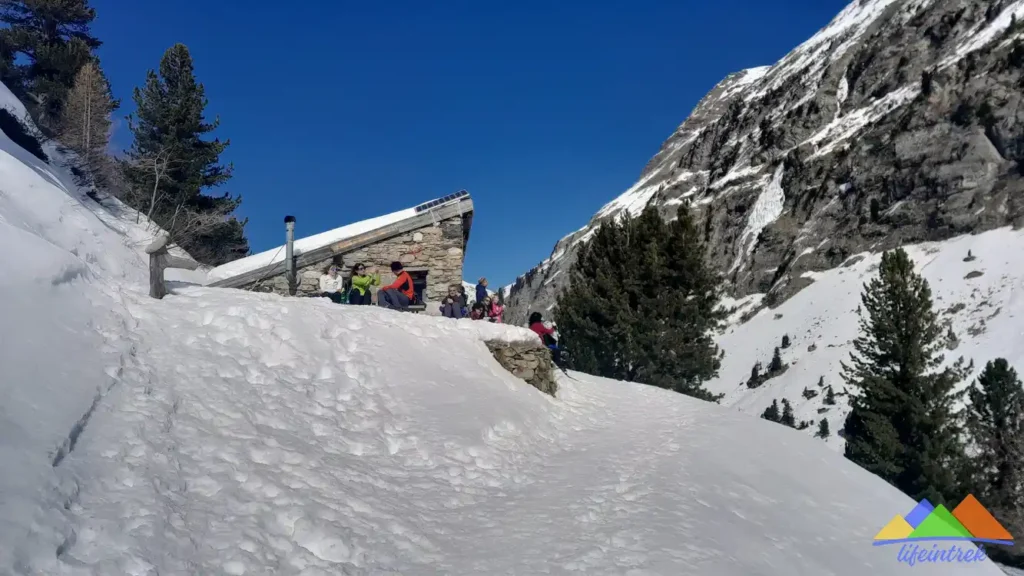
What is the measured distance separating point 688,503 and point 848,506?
342 cm

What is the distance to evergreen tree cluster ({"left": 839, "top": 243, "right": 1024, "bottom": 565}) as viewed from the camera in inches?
827

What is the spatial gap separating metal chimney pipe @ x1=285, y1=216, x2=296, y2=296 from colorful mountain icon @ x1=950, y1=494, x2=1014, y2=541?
19.5 meters

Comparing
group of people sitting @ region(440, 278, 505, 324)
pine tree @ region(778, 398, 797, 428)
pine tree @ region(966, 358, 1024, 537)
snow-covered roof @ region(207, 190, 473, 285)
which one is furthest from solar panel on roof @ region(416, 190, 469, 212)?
pine tree @ region(778, 398, 797, 428)

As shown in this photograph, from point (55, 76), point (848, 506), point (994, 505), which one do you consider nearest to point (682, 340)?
point (848, 506)

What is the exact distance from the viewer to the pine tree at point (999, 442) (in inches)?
908

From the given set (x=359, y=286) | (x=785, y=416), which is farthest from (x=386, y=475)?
(x=785, y=416)

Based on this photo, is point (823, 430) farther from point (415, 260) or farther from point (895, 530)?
point (895, 530)

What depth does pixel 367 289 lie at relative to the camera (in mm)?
13031

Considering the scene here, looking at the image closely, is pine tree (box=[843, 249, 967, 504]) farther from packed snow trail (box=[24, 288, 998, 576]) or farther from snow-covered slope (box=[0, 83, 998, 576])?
snow-covered slope (box=[0, 83, 998, 576])

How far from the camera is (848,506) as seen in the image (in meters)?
8.27

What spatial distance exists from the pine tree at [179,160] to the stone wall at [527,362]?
17.4 m

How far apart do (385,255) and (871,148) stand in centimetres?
7731

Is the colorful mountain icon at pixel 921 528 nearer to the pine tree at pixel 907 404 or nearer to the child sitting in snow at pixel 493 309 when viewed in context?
the child sitting in snow at pixel 493 309

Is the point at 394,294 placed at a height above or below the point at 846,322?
below
